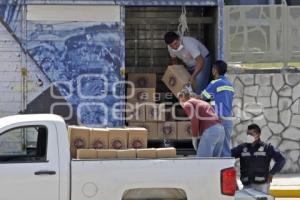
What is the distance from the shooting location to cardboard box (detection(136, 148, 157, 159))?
6.96 m

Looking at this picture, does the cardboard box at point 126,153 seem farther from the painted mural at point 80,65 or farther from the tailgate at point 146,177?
the painted mural at point 80,65

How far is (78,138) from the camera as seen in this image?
719 centimetres

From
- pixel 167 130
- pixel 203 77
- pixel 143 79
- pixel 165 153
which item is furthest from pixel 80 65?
pixel 165 153

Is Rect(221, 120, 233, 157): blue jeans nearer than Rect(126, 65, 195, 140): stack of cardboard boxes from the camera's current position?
Yes

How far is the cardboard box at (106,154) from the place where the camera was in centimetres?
691

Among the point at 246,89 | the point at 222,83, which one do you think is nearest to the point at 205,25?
the point at 246,89

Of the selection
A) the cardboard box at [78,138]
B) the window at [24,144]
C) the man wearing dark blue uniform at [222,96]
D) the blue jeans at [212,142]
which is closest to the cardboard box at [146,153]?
the cardboard box at [78,138]

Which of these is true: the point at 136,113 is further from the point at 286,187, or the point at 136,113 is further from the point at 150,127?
the point at 286,187

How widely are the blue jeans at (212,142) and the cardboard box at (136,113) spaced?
3328 millimetres

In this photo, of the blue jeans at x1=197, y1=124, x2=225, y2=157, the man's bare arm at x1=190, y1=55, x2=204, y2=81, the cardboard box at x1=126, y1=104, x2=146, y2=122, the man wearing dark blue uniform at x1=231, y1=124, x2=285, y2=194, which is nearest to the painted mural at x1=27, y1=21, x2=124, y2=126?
the cardboard box at x1=126, y1=104, x2=146, y2=122

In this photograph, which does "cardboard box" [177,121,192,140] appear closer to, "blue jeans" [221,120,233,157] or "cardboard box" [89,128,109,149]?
"blue jeans" [221,120,233,157]

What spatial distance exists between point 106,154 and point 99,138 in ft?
1.34

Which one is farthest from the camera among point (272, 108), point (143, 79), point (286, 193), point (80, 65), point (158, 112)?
point (272, 108)

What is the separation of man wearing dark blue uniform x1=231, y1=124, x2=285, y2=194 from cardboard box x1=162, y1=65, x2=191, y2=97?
329cm
